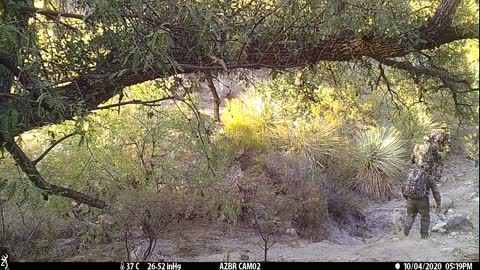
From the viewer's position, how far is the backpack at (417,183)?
4613mm

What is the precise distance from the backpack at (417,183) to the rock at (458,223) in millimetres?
767

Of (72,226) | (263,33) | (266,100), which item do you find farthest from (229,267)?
(266,100)

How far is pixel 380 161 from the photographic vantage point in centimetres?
727

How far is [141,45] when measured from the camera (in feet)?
6.85

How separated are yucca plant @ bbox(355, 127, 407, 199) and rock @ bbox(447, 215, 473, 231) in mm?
1841

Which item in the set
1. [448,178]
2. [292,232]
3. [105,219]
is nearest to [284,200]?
[292,232]

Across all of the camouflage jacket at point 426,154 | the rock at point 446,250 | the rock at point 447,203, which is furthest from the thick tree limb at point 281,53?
the rock at point 447,203

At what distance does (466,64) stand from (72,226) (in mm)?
3995

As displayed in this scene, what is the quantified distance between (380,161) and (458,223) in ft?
6.91

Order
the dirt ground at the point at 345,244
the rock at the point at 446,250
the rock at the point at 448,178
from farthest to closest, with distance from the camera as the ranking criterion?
the rock at the point at 448,178 → the dirt ground at the point at 345,244 → the rock at the point at 446,250

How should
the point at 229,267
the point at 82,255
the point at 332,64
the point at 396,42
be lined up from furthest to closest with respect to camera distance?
the point at 82,255
the point at 332,64
the point at 229,267
the point at 396,42

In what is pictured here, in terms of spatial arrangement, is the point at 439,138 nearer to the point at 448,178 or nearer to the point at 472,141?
the point at 472,141

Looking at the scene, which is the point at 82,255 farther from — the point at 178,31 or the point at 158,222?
the point at 178,31

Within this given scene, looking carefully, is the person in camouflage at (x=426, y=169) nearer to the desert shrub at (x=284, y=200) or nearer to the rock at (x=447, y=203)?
the rock at (x=447, y=203)
